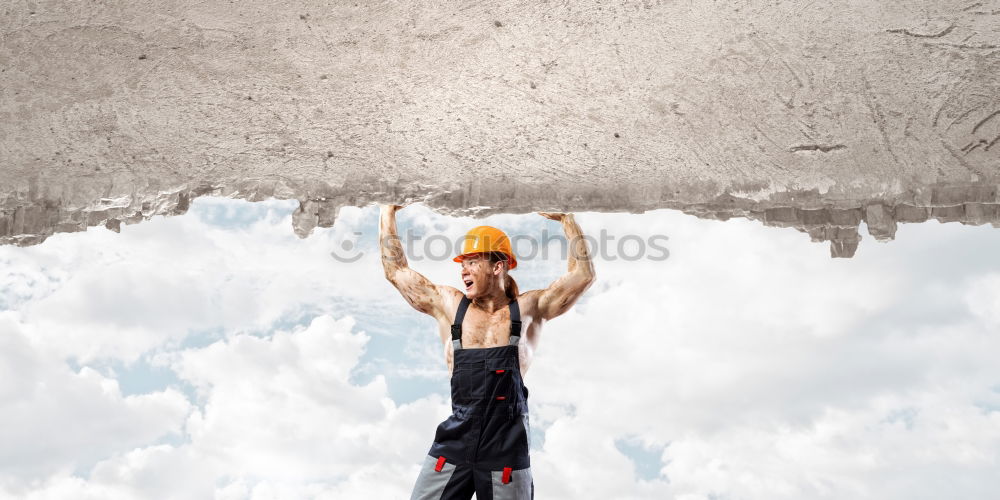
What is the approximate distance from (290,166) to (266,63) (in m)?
0.37

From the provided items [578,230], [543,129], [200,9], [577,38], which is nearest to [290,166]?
[200,9]

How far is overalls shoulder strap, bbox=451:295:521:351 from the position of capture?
9.13 ft

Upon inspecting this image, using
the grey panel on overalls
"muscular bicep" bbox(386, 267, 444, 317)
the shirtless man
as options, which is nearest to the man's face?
the shirtless man

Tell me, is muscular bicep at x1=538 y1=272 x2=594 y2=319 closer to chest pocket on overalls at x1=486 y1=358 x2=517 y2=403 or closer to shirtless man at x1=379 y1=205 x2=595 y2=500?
shirtless man at x1=379 y1=205 x2=595 y2=500

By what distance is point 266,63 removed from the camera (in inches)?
71.2

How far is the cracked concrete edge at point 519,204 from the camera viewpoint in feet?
6.87

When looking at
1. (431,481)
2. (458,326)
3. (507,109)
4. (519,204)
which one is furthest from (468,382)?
(507,109)

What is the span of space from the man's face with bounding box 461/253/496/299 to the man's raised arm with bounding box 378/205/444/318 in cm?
16

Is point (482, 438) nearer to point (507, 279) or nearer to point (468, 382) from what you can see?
point (468, 382)

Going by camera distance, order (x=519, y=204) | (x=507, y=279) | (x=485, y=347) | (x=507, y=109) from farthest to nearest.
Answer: (x=507, y=279), (x=485, y=347), (x=519, y=204), (x=507, y=109)

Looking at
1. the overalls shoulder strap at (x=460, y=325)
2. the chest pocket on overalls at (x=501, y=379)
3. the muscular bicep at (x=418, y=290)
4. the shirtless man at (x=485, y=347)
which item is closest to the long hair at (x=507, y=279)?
the shirtless man at (x=485, y=347)

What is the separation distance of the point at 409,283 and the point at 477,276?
0.99 ft

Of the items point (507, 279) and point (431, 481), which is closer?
point (431, 481)

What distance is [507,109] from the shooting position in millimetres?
1919
